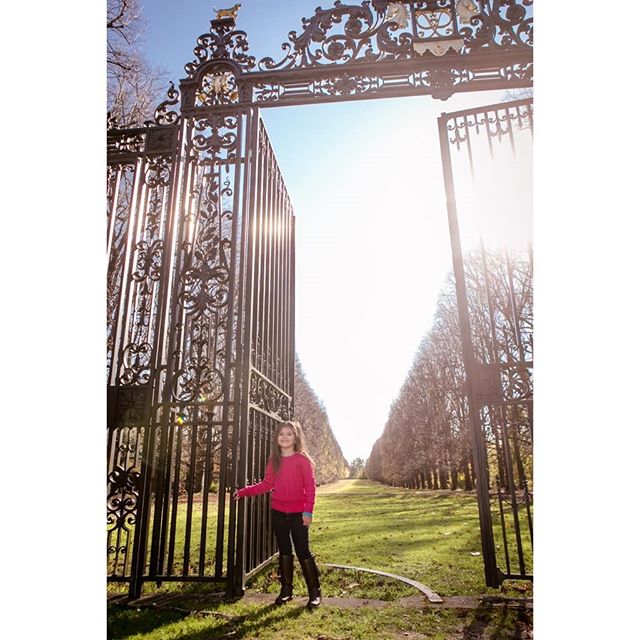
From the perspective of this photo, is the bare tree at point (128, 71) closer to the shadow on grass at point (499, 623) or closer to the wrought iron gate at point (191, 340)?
the wrought iron gate at point (191, 340)

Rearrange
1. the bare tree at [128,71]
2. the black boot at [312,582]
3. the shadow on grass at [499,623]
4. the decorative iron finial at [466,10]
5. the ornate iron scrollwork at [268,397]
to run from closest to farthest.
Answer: the shadow on grass at [499,623] → the black boot at [312,582] → the ornate iron scrollwork at [268,397] → the decorative iron finial at [466,10] → the bare tree at [128,71]

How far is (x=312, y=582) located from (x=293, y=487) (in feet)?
2.53

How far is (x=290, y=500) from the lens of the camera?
4.37m

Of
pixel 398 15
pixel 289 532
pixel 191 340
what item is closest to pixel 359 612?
pixel 289 532

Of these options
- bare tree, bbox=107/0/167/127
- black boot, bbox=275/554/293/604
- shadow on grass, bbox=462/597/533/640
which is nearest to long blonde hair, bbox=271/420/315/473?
black boot, bbox=275/554/293/604

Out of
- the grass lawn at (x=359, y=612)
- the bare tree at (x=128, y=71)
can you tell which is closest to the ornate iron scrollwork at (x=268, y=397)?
the grass lawn at (x=359, y=612)

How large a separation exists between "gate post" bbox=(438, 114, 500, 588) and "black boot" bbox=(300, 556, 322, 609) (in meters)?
1.54

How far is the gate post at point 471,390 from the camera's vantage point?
14.7 ft

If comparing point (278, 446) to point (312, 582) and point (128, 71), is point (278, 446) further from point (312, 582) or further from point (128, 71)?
point (128, 71)

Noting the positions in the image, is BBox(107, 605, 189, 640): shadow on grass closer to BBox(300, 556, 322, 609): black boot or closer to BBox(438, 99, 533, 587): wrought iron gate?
BBox(300, 556, 322, 609): black boot

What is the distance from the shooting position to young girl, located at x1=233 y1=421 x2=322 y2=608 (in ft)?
13.7

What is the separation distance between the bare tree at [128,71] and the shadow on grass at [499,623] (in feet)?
29.1
